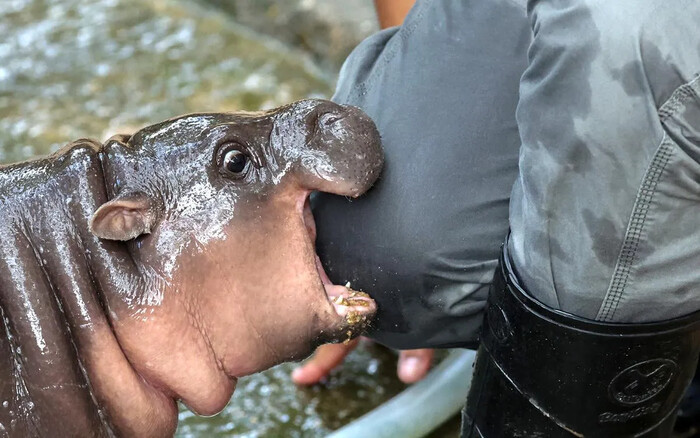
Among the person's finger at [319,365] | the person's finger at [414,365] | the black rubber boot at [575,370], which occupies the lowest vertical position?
the person's finger at [414,365]

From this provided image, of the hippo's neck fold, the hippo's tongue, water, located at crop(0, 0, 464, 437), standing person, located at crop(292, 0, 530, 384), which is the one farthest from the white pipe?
water, located at crop(0, 0, 464, 437)

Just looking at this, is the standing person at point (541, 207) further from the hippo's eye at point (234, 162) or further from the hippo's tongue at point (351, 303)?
the hippo's eye at point (234, 162)

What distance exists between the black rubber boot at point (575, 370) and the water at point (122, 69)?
2.58 meters

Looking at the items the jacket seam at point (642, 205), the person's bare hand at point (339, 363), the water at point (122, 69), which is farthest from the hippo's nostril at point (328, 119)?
the water at point (122, 69)

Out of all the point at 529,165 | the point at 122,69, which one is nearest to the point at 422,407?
the point at 529,165

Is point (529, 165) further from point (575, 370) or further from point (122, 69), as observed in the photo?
point (122, 69)

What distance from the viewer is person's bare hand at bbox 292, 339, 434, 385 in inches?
105

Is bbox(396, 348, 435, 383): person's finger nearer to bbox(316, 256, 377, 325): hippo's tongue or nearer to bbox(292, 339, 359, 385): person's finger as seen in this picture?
bbox(292, 339, 359, 385): person's finger

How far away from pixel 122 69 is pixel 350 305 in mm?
3046

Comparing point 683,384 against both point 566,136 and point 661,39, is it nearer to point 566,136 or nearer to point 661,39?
point 566,136

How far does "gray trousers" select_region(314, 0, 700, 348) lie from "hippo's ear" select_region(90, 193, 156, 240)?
0.42 metres

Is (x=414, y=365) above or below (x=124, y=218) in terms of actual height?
below

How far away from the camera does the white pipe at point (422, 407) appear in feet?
7.48

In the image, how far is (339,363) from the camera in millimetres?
2768
